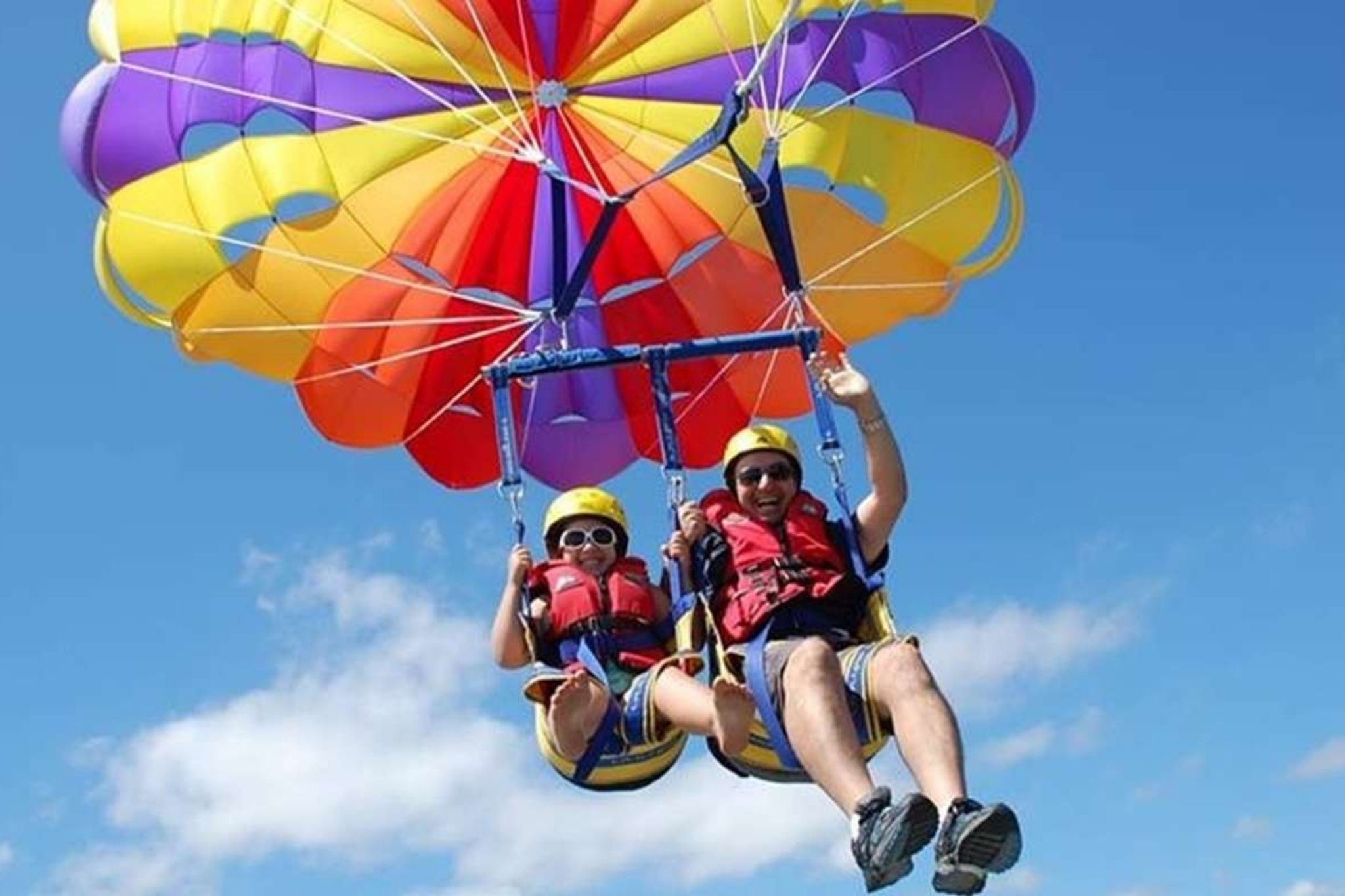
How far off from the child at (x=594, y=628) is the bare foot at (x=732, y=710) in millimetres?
12

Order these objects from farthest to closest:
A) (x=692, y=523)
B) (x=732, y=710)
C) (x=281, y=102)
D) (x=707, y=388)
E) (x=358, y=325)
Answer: (x=707, y=388) → (x=358, y=325) → (x=281, y=102) → (x=692, y=523) → (x=732, y=710)

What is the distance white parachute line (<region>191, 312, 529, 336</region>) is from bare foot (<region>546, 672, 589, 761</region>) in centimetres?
248

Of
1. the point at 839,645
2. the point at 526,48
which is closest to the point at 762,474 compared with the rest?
the point at 839,645

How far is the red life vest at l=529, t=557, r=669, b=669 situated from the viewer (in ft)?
18.5

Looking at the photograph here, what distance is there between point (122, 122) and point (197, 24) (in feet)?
1.66

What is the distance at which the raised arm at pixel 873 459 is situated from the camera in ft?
16.6

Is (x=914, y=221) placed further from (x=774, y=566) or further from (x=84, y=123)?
(x=84, y=123)

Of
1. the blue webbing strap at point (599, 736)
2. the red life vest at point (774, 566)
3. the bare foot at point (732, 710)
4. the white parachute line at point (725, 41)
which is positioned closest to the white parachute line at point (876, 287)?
the white parachute line at point (725, 41)

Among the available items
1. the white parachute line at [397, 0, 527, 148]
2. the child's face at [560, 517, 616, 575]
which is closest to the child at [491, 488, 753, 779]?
the child's face at [560, 517, 616, 575]

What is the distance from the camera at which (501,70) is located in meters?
7.23

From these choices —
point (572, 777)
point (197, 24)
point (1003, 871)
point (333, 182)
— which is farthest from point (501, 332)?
point (1003, 871)

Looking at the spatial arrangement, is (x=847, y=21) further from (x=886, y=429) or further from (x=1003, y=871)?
(x=1003, y=871)

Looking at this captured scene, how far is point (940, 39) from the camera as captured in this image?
7328mm

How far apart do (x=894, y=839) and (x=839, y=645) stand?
3.49ft
